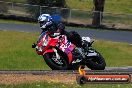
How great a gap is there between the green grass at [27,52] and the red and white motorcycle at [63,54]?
18.5 feet

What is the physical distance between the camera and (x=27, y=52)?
22.6 meters

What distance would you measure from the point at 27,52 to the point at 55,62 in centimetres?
1028

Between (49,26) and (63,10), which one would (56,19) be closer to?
(49,26)

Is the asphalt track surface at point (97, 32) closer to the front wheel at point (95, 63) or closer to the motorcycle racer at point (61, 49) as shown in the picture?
the front wheel at point (95, 63)

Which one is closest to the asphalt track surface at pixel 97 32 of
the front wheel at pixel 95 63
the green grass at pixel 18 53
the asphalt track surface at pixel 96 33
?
the asphalt track surface at pixel 96 33

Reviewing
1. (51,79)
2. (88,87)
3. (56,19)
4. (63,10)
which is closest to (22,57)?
(56,19)

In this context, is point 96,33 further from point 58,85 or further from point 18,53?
point 58,85

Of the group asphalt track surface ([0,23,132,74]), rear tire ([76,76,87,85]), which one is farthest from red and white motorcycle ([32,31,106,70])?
asphalt track surface ([0,23,132,74])

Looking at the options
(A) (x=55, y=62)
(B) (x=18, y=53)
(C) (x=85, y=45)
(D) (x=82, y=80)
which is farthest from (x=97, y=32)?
(D) (x=82, y=80)

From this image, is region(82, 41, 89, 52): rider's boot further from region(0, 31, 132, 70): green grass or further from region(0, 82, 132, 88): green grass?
region(0, 31, 132, 70): green grass

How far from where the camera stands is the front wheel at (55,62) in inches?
489

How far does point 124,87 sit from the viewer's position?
372 inches

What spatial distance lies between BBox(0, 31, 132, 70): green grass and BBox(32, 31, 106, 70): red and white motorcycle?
18.5ft

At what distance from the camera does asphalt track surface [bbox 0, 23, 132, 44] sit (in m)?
29.3
